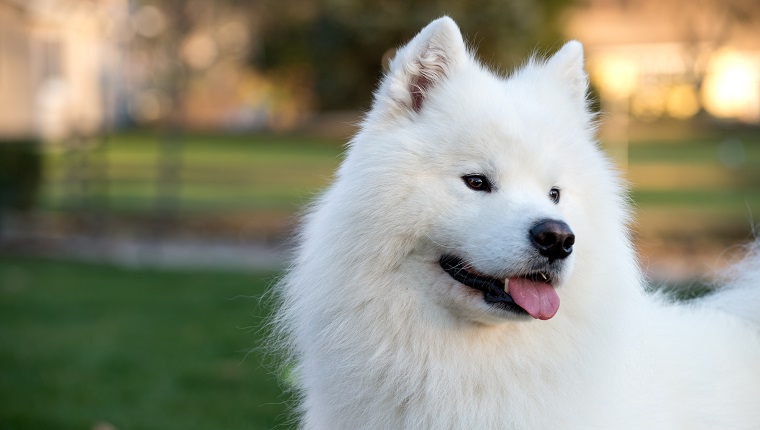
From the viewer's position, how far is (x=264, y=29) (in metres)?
34.6

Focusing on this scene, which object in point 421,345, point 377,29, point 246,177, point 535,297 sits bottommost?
Result: point 246,177

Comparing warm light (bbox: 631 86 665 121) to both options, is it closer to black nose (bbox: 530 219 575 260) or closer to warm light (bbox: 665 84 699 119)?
warm light (bbox: 665 84 699 119)

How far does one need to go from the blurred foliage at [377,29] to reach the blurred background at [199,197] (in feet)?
0.19

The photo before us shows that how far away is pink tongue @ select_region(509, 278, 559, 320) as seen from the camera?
2811 mm

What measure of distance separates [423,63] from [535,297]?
0.97 metres

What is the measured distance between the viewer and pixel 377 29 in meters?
15.6

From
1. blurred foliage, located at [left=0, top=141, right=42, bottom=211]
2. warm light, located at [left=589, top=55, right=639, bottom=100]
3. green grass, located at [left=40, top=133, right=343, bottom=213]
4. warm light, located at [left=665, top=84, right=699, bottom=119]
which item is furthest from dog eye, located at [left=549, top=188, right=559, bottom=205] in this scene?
warm light, located at [left=589, top=55, right=639, bottom=100]

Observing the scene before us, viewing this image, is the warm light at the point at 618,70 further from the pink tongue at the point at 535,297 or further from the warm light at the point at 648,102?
the pink tongue at the point at 535,297

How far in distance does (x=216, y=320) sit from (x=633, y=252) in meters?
5.74

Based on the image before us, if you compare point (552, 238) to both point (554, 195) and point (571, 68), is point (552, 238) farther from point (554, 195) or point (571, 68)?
point (571, 68)

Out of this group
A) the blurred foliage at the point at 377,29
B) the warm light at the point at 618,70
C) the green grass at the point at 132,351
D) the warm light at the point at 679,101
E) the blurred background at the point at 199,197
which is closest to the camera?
the green grass at the point at 132,351

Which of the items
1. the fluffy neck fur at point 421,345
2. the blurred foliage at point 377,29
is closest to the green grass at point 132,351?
the fluffy neck fur at point 421,345

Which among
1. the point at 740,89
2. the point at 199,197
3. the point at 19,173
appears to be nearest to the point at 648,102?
the point at 740,89

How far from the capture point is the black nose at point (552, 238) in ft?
8.92
